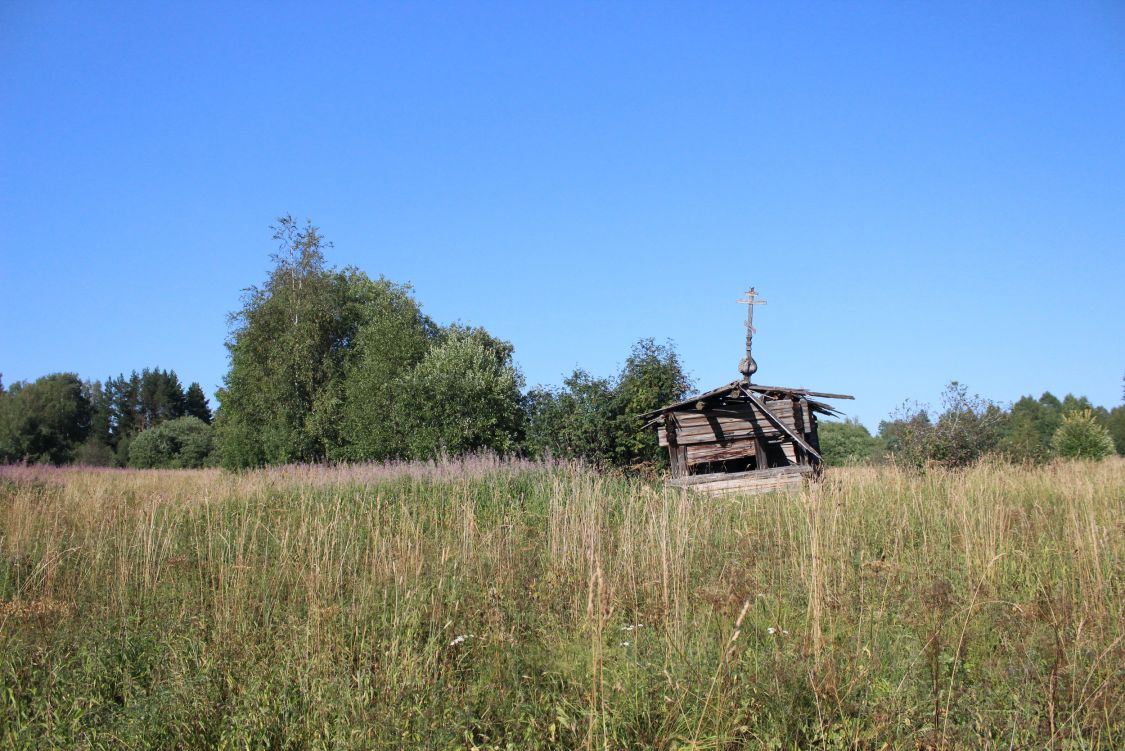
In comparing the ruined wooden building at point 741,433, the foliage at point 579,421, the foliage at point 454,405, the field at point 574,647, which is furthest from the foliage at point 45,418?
the field at point 574,647

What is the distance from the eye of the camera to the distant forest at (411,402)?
19016mm

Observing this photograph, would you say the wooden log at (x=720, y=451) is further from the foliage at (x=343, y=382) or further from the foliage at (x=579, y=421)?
the foliage at (x=343, y=382)

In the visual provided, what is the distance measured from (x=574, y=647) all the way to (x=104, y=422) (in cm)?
6912

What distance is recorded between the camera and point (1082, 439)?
92.4 feet

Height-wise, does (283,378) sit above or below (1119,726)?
above

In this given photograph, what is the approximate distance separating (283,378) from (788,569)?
29345 millimetres

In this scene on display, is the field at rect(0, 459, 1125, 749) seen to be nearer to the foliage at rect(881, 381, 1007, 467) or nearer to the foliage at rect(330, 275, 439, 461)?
the foliage at rect(881, 381, 1007, 467)

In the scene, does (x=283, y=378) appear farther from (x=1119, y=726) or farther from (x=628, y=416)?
(x=1119, y=726)

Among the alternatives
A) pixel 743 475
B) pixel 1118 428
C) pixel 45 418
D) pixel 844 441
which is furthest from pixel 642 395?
pixel 45 418

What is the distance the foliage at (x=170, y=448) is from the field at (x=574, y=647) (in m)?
44.1

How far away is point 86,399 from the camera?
2425 inches

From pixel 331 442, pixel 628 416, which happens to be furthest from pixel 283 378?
pixel 628 416

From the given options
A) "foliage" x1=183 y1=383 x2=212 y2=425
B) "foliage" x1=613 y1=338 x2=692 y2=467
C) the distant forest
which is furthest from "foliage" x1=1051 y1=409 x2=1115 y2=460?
"foliage" x1=183 y1=383 x2=212 y2=425

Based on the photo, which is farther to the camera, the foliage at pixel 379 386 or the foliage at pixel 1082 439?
the foliage at pixel 379 386
